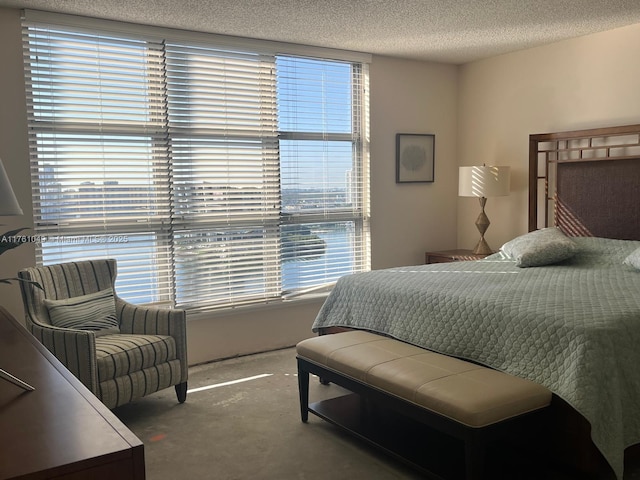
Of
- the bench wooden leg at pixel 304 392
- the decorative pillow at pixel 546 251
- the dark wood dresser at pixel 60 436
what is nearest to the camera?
the dark wood dresser at pixel 60 436

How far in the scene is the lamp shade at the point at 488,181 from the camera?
489 centimetres

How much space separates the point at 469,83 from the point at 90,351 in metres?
4.04

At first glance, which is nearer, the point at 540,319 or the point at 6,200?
the point at 6,200

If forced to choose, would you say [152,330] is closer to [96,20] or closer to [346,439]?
[346,439]

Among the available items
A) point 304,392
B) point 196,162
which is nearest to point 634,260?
point 304,392

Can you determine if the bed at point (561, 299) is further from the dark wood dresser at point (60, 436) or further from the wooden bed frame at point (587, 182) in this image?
the dark wood dresser at point (60, 436)

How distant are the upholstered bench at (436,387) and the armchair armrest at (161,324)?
79 cm

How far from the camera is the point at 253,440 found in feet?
9.95

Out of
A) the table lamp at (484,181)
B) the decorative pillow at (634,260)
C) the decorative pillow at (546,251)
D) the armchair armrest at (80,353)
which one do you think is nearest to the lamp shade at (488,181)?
the table lamp at (484,181)

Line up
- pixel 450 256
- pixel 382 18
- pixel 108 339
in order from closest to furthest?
pixel 108 339
pixel 382 18
pixel 450 256

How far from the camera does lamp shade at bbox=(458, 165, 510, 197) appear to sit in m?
4.89

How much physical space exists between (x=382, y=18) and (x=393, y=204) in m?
1.77

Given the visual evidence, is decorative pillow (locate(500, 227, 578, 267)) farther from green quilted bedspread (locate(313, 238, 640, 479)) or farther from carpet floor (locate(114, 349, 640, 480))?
carpet floor (locate(114, 349, 640, 480))

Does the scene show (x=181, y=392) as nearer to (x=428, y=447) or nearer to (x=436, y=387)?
(x=428, y=447)
